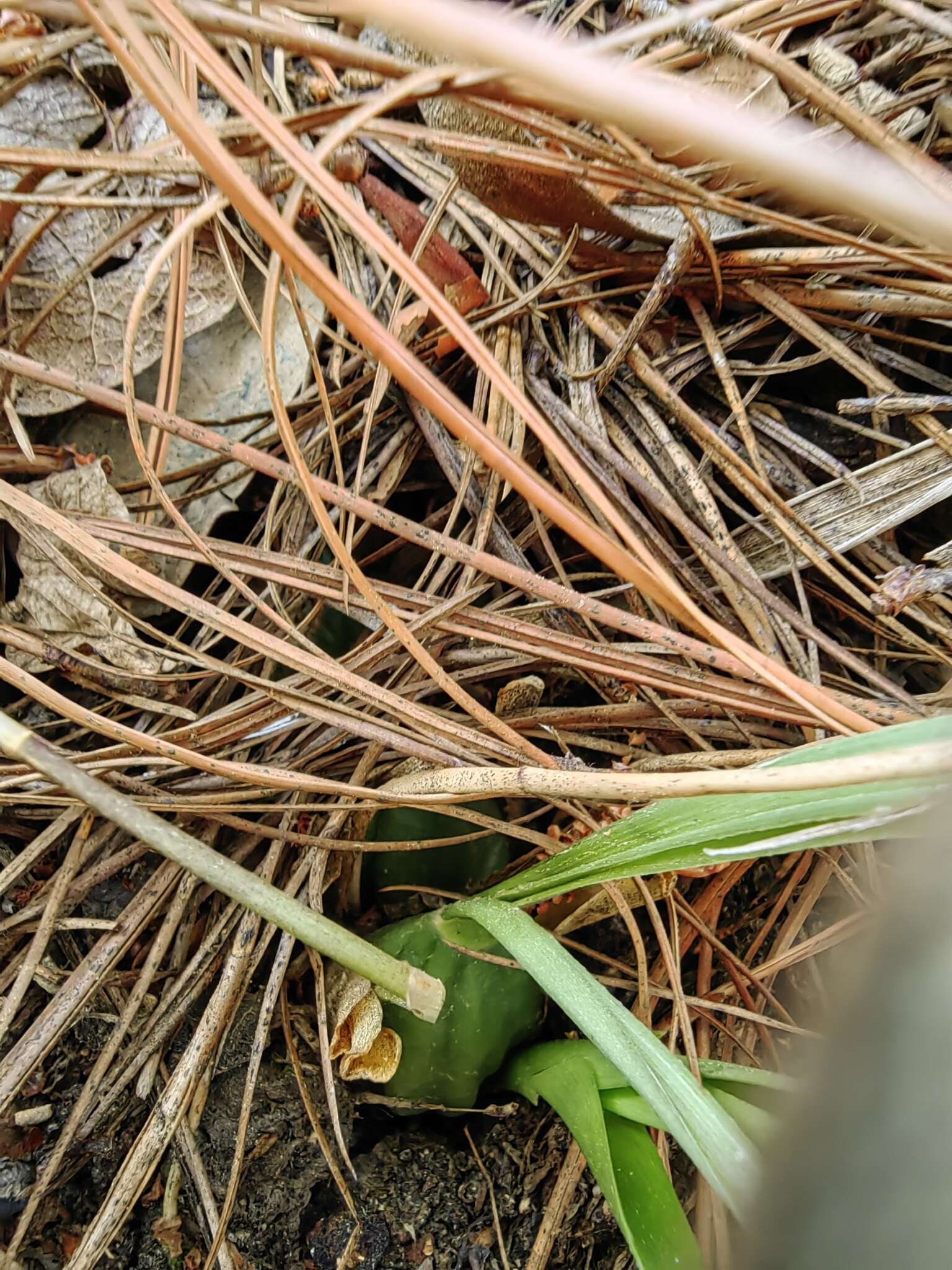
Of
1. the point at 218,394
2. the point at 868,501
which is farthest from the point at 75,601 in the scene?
the point at 868,501

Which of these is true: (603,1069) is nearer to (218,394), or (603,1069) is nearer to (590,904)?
(590,904)

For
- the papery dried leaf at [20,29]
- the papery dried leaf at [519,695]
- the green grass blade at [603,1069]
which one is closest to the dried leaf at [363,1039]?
the green grass blade at [603,1069]

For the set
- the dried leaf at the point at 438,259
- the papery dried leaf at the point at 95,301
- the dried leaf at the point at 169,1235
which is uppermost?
the dried leaf at the point at 438,259

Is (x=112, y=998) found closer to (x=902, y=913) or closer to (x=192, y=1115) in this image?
(x=192, y=1115)

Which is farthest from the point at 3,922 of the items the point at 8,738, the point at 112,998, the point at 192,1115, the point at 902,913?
the point at 902,913

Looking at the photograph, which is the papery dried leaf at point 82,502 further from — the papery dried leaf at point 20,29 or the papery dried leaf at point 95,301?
the papery dried leaf at point 20,29
